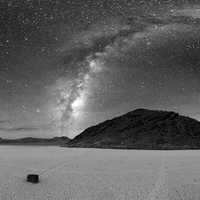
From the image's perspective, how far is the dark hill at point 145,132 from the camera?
420ft

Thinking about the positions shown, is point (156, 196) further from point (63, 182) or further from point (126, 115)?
point (126, 115)

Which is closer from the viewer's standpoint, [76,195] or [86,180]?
[76,195]

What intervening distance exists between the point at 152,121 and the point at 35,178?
487 ft

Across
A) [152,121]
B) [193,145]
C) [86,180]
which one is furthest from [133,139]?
[86,180]

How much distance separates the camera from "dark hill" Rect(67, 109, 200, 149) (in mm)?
128000

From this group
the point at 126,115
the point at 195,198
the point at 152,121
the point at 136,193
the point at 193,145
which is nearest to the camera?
the point at 195,198

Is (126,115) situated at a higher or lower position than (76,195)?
higher

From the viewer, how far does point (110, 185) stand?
1155 centimetres

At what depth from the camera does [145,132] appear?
486ft

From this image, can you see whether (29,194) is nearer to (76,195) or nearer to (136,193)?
(76,195)

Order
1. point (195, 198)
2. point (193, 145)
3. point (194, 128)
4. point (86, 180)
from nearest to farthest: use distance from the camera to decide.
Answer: point (195, 198), point (86, 180), point (193, 145), point (194, 128)

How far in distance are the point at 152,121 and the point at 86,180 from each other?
147272mm

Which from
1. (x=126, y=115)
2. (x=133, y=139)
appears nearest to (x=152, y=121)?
(x=133, y=139)

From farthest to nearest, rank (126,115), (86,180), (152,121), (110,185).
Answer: (126,115)
(152,121)
(86,180)
(110,185)
